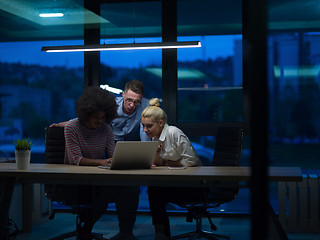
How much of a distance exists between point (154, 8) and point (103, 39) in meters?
0.77

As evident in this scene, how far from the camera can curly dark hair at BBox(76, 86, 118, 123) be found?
132 inches

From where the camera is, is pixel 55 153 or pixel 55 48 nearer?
pixel 55 153

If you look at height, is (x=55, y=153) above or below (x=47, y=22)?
below

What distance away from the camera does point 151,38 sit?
5.65 m

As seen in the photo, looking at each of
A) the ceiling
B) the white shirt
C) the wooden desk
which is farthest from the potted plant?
the ceiling

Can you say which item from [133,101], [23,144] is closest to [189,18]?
[133,101]

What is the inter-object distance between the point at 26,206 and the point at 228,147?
71.3 inches

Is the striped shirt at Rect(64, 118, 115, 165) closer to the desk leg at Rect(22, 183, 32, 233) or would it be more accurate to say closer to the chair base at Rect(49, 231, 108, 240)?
the desk leg at Rect(22, 183, 32, 233)

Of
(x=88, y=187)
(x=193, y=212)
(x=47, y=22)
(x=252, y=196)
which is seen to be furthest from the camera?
(x=47, y=22)

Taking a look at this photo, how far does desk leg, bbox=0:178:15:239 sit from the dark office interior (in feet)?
0.14

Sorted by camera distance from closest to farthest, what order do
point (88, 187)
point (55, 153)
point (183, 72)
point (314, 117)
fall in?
point (88, 187) → point (55, 153) → point (183, 72) → point (314, 117)

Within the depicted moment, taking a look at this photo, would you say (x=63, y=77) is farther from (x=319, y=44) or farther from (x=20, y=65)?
(x=319, y=44)

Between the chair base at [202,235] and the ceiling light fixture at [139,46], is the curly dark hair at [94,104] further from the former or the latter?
the ceiling light fixture at [139,46]

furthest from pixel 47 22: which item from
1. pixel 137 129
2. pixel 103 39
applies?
pixel 137 129
